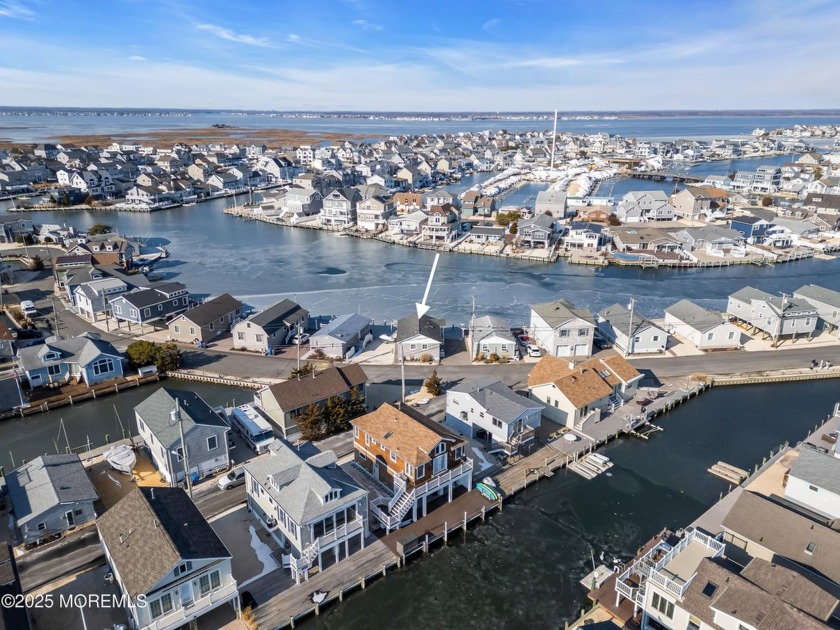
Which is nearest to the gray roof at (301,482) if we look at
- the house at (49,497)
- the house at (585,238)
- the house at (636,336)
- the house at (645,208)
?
the house at (49,497)

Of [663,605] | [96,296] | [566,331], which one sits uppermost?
[96,296]

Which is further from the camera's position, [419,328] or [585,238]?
[585,238]

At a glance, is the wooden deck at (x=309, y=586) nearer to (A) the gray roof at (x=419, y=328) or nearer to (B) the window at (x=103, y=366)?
(A) the gray roof at (x=419, y=328)

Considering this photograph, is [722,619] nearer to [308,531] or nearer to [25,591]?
[308,531]

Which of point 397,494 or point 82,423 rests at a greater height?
point 397,494

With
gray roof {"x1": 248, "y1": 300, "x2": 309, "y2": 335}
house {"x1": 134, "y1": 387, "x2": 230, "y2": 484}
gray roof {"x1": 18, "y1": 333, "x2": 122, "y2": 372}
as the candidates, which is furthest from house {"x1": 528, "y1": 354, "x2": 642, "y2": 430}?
gray roof {"x1": 18, "y1": 333, "x2": 122, "y2": 372}

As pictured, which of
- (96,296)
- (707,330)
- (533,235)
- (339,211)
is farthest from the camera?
(339,211)

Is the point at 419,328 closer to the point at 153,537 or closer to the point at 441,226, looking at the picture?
the point at 153,537

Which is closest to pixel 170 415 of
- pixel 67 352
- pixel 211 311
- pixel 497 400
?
pixel 67 352
